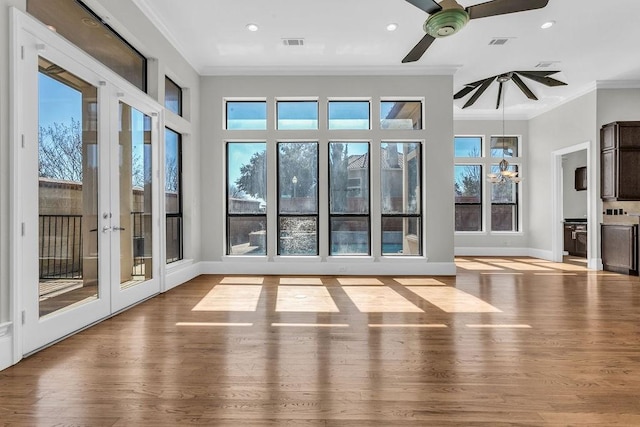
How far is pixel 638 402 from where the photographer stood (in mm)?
2170

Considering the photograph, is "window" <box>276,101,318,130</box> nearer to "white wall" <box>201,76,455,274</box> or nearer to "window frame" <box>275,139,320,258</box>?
"white wall" <box>201,76,455,274</box>

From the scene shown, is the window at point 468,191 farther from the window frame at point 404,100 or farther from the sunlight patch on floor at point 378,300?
the sunlight patch on floor at point 378,300

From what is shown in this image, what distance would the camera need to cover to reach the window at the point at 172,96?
18.5ft

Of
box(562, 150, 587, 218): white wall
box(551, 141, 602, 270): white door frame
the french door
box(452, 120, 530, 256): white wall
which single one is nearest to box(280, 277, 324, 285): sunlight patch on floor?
the french door

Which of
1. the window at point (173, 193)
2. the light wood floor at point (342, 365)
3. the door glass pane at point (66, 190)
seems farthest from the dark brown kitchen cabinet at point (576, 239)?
the door glass pane at point (66, 190)

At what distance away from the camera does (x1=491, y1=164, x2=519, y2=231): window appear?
967cm

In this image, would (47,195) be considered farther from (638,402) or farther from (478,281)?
(478,281)

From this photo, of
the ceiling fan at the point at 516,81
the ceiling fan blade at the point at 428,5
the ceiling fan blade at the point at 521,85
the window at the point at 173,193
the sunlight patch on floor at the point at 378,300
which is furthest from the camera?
the ceiling fan blade at the point at 521,85

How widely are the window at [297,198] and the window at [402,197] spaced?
131 centimetres

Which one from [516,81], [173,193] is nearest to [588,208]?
[516,81]

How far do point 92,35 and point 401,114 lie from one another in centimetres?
494

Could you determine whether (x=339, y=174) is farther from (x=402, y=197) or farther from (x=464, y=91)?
(x=464, y=91)

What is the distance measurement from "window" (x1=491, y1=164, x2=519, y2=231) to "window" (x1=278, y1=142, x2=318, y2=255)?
5556mm

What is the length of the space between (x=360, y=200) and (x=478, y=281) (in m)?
2.45
